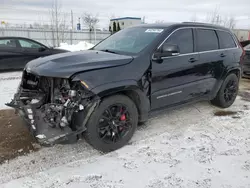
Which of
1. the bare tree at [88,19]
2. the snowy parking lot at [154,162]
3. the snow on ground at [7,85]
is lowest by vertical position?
the snowy parking lot at [154,162]

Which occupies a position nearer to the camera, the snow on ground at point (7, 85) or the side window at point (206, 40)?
the side window at point (206, 40)

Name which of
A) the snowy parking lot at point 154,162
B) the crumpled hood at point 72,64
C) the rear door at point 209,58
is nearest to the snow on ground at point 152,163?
the snowy parking lot at point 154,162

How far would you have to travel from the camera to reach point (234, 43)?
518 centimetres

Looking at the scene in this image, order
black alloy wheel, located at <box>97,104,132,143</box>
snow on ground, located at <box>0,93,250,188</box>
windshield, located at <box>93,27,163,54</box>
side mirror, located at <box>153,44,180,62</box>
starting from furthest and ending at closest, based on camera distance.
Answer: windshield, located at <box>93,27,163,54</box> < side mirror, located at <box>153,44,180,62</box> < black alloy wheel, located at <box>97,104,132,143</box> < snow on ground, located at <box>0,93,250,188</box>

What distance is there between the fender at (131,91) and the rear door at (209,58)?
4.61 ft

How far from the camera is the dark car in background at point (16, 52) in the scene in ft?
28.1

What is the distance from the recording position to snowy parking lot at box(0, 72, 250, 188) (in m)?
2.66

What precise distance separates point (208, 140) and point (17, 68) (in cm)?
778

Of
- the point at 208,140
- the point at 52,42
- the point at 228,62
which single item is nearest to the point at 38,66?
the point at 208,140

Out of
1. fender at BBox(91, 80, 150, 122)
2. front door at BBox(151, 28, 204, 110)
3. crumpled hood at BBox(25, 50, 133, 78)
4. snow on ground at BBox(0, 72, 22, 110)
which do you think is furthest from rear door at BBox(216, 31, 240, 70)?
snow on ground at BBox(0, 72, 22, 110)

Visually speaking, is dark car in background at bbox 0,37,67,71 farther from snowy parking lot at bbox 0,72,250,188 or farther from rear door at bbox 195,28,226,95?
rear door at bbox 195,28,226,95

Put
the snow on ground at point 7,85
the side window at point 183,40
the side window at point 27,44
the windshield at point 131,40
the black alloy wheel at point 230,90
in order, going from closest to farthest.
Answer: the windshield at point 131,40 < the side window at point 183,40 < the black alloy wheel at point 230,90 < the snow on ground at point 7,85 < the side window at point 27,44

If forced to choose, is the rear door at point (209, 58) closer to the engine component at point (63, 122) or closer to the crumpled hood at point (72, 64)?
the crumpled hood at point (72, 64)

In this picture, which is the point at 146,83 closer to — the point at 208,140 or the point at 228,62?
the point at 208,140
